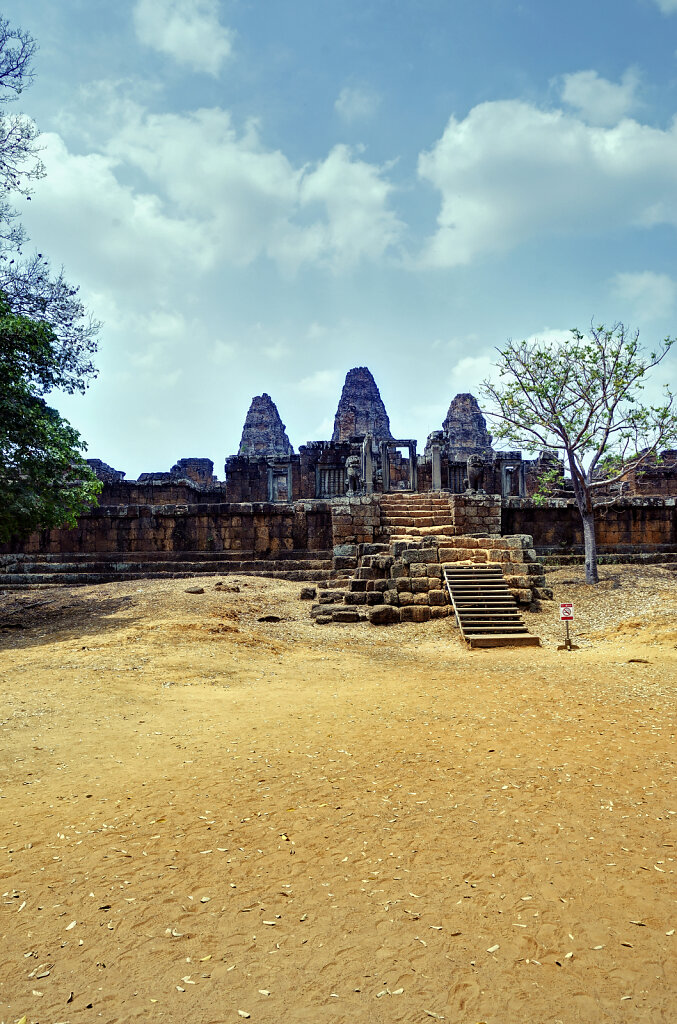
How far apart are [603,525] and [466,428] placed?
20.9m

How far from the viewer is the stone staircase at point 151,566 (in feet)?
46.4

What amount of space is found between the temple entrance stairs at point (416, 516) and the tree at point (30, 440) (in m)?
7.05

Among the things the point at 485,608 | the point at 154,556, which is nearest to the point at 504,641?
the point at 485,608

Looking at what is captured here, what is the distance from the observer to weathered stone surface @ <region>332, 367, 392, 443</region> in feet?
115

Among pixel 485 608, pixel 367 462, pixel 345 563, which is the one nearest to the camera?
pixel 485 608

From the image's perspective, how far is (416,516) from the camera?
14.5 meters

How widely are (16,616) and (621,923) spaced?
1119 centimetres

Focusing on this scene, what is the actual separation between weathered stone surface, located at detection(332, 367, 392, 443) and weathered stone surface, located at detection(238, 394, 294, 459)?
346cm

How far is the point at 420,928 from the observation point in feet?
7.30

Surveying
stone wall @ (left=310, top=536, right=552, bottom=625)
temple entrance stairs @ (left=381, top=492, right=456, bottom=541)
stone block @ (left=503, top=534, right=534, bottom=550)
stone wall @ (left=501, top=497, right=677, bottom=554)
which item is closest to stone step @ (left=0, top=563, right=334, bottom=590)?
temple entrance stairs @ (left=381, top=492, right=456, bottom=541)

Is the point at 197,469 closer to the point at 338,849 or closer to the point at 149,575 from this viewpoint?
the point at 149,575

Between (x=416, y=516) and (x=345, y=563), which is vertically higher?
(x=416, y=516)

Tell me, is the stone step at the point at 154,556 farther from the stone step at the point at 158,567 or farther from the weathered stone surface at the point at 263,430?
the weathered stone surface at the point at 263,430

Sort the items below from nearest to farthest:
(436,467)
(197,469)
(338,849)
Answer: (338,849)
(436,467)
(197,469)
